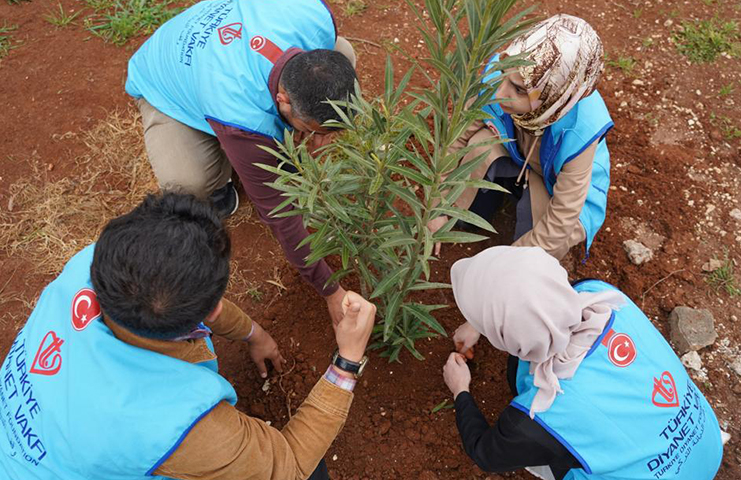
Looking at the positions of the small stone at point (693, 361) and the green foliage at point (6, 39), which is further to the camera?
the green foliage at point (6, 39)

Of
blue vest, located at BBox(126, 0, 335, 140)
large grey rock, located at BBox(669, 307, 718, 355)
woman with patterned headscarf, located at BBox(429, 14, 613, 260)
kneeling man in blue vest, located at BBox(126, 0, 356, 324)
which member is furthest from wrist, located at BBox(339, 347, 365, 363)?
large grey rock, located at BBox(669, 307, 718, 355)

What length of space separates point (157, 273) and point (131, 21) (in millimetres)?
2918

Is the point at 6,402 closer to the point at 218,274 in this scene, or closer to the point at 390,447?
the point at 218,274

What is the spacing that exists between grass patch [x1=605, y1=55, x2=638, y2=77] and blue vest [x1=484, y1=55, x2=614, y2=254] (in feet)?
3.79

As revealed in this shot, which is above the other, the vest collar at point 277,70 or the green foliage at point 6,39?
the vest collar at point 277,70

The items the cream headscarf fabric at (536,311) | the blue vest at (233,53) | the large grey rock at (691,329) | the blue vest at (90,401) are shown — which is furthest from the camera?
the large grey rock at (691,329)

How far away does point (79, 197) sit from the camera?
2.85 meters

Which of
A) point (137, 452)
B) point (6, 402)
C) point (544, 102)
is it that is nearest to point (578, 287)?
point (544, 102)

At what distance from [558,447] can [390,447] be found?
818 mm

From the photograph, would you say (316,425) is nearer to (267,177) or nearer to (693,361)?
(267,177)

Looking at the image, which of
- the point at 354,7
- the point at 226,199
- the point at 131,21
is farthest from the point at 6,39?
the point at 354,7

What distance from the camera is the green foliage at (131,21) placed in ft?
11.0

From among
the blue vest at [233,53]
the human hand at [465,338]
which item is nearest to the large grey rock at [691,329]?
the human hand at [465,338]

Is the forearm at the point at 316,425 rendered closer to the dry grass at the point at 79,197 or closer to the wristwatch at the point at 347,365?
the wristwatch at the point at 347,365
